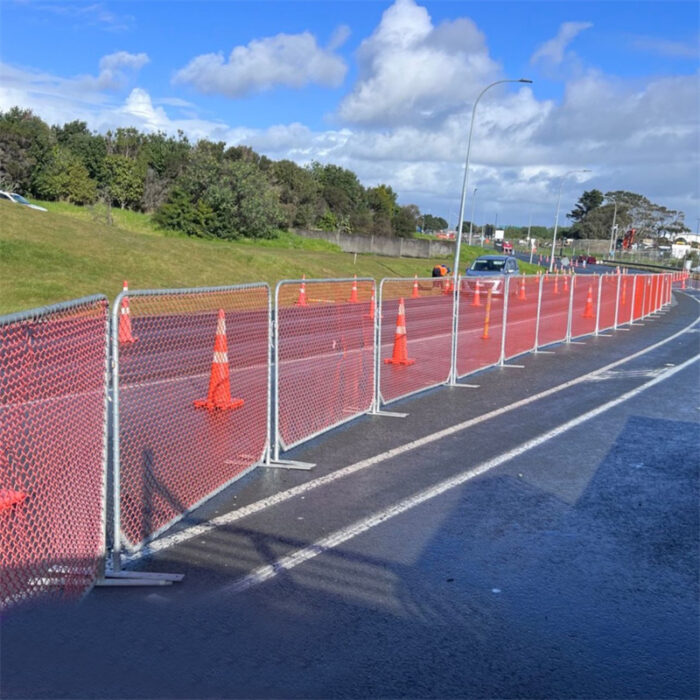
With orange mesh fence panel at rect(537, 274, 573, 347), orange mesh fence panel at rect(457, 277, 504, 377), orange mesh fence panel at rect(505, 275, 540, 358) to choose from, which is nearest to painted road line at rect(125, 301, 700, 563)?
orange mesh fence panel at rect(457, 277, 504, 377)

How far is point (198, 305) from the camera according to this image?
6988 mm

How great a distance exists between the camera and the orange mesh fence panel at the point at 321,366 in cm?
817

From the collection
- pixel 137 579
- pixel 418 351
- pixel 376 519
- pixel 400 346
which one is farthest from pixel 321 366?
pixel 137 579

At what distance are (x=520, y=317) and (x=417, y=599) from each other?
1321 centimetres

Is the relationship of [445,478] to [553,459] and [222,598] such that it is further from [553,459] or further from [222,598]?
[222,598]

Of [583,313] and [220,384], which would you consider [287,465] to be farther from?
[583,313]

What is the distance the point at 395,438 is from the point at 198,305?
2.63m

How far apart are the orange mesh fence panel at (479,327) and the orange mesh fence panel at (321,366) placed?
3.33m

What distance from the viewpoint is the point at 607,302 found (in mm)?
25062

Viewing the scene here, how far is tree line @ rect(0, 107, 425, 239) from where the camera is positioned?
5644 centimetres

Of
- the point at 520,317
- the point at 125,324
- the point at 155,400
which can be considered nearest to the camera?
the point at 125,324

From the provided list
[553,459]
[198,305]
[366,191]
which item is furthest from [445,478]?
[366,191]

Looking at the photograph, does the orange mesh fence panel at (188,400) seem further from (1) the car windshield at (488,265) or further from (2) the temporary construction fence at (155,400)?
(1) the car windshield at (488,265)

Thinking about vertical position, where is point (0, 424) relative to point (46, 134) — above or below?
below
